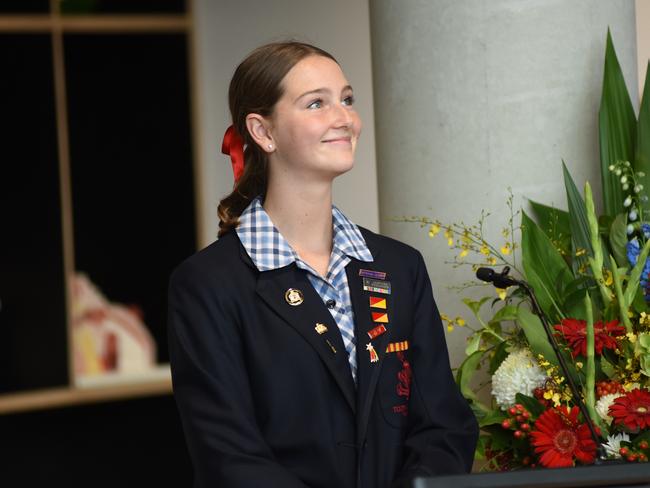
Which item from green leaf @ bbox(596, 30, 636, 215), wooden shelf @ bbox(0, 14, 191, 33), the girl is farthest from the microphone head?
wooden shelf @ bbox(0, 14, 191, 33)

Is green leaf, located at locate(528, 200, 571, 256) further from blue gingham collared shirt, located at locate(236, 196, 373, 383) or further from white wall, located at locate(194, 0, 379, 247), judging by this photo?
white wall, located at locate(194, 0, 379, 247)

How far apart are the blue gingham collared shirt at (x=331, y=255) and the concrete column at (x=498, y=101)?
69 centimetres

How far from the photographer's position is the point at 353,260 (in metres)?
2.04

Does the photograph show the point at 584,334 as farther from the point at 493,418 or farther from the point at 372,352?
the point at 372,352

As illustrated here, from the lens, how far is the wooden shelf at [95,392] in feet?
20.5

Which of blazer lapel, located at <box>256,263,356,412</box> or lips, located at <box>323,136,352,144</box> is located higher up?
lips, located at <box>323,136,352,144</box>

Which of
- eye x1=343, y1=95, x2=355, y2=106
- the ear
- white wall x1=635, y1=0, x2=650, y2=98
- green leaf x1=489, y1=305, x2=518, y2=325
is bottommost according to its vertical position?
green leaf x1=489, y1=305, x2=518, y2=325

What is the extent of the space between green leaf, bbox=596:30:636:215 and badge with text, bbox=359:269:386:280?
0.73 m

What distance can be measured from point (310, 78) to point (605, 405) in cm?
83

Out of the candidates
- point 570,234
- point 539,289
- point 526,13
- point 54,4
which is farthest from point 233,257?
point 54,4

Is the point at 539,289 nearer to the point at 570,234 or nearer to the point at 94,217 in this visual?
the point at 570,234

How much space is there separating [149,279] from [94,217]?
488 mm

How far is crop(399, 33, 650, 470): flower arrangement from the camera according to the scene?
6.90 feet

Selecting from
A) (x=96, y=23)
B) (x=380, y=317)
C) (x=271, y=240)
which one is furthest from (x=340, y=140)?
(x=96, y=23)
